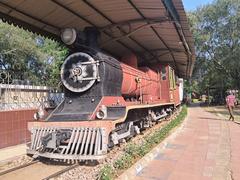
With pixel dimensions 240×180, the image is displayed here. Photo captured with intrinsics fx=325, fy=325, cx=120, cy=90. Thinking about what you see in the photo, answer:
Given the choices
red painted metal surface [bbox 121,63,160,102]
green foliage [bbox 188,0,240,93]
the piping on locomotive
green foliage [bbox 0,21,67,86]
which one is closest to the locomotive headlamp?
the piping on locomotive

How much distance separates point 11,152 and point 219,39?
35940 mm

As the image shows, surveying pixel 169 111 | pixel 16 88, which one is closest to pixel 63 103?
pixel 16 88

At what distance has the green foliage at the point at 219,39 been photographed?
39250 mm

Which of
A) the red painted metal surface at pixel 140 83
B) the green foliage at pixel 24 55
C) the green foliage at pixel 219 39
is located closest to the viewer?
the red painted metal surface at pixel 140 83

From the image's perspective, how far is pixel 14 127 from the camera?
37.1 ft

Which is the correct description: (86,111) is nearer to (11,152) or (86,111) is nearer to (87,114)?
(87,114)

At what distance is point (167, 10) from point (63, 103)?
4042 millimetres

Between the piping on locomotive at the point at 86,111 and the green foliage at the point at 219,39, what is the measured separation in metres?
31.4

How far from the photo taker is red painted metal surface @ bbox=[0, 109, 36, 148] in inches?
422

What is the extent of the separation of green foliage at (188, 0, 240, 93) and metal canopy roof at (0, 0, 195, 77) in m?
27.8

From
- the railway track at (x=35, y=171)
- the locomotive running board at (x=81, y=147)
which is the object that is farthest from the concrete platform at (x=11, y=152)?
the locomotive running board at (x=81, y=147)

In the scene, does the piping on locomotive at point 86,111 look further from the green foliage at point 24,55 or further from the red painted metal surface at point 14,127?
the green foliage at point 24,55

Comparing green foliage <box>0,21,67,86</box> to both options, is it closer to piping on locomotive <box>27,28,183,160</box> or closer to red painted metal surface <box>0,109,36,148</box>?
red painted metal surface <box>0,109,36,148</box>

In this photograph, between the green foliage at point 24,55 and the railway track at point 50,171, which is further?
the green foliage at point 24,55
